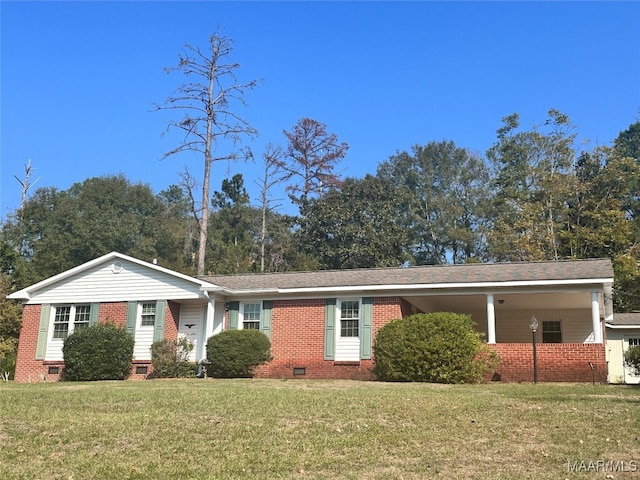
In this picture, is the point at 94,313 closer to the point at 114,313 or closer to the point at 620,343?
the point at 114,313

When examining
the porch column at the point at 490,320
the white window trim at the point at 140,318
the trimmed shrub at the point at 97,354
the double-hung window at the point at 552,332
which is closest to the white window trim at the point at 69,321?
the trimmed shrub at the point at 97,354

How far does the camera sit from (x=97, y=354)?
1938 cm

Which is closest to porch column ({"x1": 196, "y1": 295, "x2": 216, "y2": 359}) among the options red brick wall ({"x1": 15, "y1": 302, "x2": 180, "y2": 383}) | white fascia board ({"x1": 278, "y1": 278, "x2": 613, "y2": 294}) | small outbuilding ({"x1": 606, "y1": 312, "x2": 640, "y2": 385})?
red brick wall ({"x1": 15, "y1": 302, "x2": 180, "y2": 383})

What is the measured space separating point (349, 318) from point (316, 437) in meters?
12.0

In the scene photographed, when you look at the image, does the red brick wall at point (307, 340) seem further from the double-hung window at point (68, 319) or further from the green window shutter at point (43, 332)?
the green window shutter at point (43, 332)

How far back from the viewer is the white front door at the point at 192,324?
20.9 metres

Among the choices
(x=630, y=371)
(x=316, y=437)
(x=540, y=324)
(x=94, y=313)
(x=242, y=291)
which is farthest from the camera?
(x=630, y=371)

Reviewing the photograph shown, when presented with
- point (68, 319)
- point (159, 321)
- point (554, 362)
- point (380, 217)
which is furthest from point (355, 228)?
point (554, 362)

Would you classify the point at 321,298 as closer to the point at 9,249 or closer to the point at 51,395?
the point at 51,395

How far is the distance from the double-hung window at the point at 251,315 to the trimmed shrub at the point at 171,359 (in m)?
1.88

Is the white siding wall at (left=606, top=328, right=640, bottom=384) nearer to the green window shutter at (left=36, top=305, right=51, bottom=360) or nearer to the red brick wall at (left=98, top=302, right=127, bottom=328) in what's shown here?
the red brick wall at (left=98, top=302, right=127, bottom=328)

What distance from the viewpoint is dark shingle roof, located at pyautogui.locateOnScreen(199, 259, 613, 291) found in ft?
59.0

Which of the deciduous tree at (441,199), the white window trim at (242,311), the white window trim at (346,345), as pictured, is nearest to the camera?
the white window trim at (346,345)

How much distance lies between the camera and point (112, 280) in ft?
70.5
